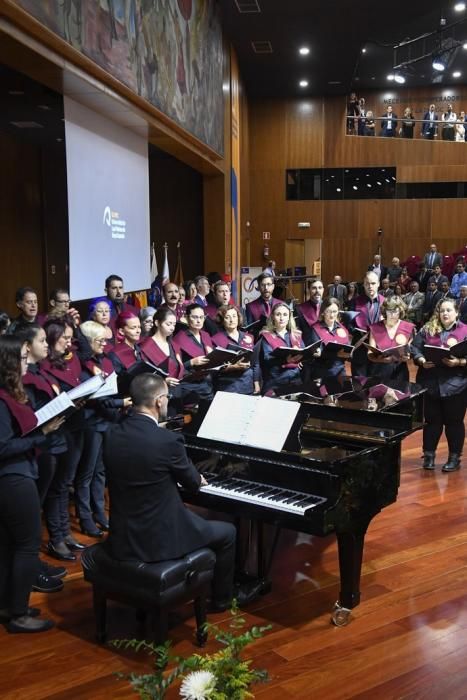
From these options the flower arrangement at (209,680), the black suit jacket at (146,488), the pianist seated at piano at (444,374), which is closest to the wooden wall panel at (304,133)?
the pianist seated at piano at (444,374)

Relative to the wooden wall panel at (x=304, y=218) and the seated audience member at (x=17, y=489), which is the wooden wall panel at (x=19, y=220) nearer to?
the seated audience member at (x=17, y=489)

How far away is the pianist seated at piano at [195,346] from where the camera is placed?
5.59 m

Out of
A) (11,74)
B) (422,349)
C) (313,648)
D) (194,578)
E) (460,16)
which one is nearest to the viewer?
(194,578)

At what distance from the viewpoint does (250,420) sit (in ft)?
11.9

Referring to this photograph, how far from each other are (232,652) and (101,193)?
7.09 m

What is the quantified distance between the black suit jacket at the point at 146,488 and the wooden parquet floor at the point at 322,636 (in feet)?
1.85

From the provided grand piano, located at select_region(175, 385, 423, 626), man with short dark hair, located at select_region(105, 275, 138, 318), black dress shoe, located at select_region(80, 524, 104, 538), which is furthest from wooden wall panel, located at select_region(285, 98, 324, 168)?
grand piano, located at select_region(175, 385, 423, 626)

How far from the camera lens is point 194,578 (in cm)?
314

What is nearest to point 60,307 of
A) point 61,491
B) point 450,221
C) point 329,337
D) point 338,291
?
point 61,491

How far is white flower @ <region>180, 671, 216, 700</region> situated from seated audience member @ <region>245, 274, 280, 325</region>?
604cm

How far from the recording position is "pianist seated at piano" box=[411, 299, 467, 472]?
19.2 ft

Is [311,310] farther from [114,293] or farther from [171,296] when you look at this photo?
[114,293]

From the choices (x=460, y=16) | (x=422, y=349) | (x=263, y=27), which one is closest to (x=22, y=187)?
(x=263, y=27)

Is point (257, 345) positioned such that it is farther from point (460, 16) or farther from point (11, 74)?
point (460, 16)
